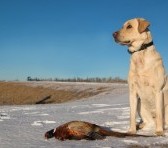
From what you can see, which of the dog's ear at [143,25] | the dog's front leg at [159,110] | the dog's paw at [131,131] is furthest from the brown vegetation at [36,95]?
the dog's ear at [143,25]

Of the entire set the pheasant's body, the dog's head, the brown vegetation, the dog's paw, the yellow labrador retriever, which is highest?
the dog's head

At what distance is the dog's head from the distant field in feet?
65.9

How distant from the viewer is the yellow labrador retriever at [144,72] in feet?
28.3

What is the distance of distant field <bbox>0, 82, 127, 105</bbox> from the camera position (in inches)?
1194

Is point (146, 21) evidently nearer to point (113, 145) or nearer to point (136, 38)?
point (136, 38)

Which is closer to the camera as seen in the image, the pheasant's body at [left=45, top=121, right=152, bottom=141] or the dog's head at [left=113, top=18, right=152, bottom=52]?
the pheasant's body at [left=45, top=121, right=152, bottom=141]

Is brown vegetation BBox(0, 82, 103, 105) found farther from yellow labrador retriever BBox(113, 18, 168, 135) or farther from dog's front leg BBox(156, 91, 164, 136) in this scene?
dog's front leg BBox(156, 91, 164, 136)

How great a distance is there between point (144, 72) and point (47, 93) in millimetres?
25393

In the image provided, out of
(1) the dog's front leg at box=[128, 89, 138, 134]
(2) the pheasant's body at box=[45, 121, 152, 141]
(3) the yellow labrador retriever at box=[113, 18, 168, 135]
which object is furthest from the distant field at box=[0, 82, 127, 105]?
(2) the pheasant's body at box=[45, 121, 152, 141]

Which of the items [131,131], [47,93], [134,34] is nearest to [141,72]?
[134,34]

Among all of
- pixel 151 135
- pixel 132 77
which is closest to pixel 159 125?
pixel 151 135

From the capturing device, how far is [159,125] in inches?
341

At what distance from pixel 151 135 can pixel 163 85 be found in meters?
1.05

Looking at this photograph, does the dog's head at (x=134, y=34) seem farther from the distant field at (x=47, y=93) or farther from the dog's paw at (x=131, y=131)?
the distant field at (x=47, y=93)
